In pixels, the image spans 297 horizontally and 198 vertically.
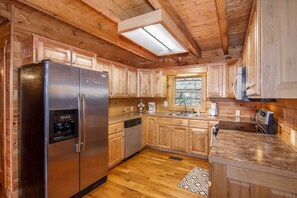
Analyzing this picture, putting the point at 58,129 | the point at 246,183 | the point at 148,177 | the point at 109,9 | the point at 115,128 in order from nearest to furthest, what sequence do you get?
the point at 246,183, the point at 58,129, the point at 109,9, the point at 148,177, the point at 115,128

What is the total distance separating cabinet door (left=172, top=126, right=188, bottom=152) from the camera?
3588 millimetres

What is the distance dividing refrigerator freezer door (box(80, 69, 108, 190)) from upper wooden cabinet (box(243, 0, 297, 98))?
77.9 inches

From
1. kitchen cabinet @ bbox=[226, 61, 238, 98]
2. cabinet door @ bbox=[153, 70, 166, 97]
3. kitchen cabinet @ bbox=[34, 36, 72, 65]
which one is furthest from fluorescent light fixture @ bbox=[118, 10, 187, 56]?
cabinet door @ bbox=[153, 70, 166, 97]

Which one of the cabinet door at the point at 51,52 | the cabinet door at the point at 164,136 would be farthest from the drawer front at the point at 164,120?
the cabinet door at the point at 51,52

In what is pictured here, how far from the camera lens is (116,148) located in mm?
3006

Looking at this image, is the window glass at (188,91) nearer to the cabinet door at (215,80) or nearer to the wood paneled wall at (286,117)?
the cabinet door at (215,80)

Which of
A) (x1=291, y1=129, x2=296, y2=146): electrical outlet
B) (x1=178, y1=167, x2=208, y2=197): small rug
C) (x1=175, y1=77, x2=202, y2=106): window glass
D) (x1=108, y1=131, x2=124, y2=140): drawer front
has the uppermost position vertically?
(x1=175, y1=77, x2=202, y2=106): window glass

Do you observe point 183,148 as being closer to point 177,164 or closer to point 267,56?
point 177,164

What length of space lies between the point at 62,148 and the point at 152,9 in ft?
7.31

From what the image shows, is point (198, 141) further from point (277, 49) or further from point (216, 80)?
point (277, 49)

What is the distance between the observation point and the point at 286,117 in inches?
64.0

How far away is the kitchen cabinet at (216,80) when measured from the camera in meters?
3.45

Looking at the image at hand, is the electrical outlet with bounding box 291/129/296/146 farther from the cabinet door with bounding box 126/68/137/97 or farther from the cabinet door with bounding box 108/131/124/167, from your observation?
the cabinet door with bounding box 126/68/137/97

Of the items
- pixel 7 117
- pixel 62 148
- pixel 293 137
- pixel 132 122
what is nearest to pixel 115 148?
pixel 132 122
